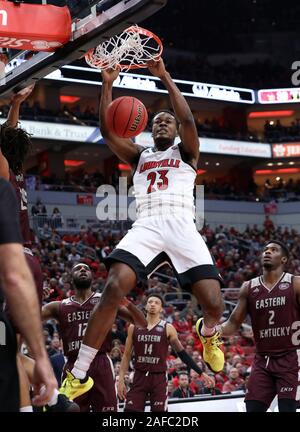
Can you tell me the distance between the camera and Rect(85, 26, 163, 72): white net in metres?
6.51

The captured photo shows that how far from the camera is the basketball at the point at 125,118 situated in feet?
21.0

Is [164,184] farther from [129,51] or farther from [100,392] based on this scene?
[100,392]

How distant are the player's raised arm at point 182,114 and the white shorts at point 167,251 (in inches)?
24.7

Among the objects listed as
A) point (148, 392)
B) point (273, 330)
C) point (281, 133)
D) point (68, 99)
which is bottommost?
point (148, 392)

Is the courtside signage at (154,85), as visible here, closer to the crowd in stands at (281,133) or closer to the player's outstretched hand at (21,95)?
the crowd in stands at (281,133)

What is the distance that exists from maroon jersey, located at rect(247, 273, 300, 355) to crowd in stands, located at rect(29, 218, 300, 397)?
4.54m

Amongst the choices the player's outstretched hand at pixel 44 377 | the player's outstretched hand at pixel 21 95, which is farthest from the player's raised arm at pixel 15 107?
the player's outstretched hand at pixel 44 377

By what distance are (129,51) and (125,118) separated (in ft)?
2.29

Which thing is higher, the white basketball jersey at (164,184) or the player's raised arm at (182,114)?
the player's raised arm at (182,114)

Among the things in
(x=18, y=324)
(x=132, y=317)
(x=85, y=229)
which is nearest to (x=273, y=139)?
(x=85, y=229)

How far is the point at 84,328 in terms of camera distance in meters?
8.28

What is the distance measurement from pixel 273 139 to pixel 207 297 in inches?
1249

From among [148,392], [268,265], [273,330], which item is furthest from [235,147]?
[273,330]

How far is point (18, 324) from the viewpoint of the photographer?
343cm
